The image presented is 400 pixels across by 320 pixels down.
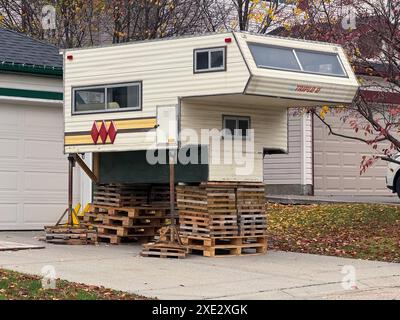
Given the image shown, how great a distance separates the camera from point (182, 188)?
13531 millimetres

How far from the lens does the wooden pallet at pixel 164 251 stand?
1296 centimetres

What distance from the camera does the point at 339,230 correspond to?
16.7 meters

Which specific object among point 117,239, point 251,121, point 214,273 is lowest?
point 214,273

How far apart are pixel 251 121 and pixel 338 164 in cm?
1109

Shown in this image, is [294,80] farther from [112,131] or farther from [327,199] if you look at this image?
[327,199]

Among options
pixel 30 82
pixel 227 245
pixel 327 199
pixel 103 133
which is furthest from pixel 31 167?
pixel 327 199

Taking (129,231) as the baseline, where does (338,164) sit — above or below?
above

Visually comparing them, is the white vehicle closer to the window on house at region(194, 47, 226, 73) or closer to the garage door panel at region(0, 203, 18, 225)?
the window on house at region(194, 47, 226, 73)

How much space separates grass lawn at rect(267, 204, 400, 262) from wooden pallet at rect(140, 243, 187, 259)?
255 centimetres

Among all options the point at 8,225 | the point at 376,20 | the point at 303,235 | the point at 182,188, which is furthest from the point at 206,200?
the point at 376,20

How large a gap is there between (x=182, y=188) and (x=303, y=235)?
12.3 feet

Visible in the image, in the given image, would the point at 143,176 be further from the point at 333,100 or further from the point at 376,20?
the point at 376,20

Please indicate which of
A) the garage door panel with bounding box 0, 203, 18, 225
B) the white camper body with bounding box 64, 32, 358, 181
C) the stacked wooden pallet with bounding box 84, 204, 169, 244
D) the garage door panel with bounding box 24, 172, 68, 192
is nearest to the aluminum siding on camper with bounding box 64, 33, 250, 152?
the white camper body with bounding box 64, 32, 358, 181

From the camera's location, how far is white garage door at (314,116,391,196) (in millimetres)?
24062
